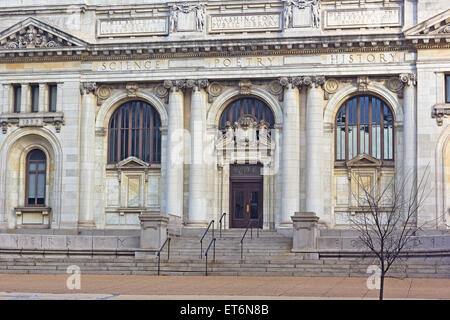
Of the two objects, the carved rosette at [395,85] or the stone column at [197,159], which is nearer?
the carved rosette at [395,85]

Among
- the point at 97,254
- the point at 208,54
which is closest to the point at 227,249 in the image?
the point at 97,254

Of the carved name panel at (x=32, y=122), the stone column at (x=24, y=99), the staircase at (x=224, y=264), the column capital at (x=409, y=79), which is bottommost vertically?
the staircase at (x=224, y=264)

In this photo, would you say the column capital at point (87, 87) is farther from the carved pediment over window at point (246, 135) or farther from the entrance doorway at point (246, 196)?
the entrance doorway at point (246, 196)

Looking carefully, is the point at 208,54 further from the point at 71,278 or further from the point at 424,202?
the point at 71,278

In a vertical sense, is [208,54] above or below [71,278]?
above

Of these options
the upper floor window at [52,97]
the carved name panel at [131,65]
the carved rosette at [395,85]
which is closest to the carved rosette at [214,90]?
the carved name panel at [131,65]

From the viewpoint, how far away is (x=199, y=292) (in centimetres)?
2630

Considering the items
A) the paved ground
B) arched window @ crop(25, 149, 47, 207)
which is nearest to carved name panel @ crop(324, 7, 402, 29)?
arched window @ crop(25, 149, 47, 207)

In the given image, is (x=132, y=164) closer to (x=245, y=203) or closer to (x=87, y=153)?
(x=87, y=153)

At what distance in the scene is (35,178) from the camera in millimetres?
50219

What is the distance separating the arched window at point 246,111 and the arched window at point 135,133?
3884 mm

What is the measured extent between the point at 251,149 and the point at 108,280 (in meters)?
18.5

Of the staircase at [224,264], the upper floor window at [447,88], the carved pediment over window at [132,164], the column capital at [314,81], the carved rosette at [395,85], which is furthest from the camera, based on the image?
the carved pediment over window at [132,164]

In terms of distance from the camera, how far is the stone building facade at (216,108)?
150 feet
